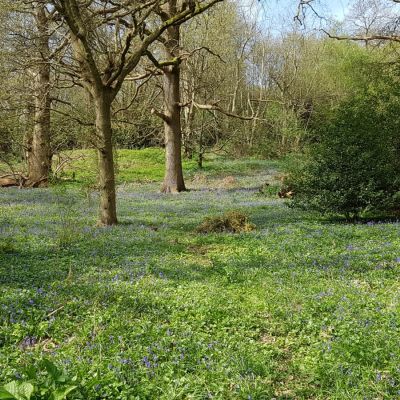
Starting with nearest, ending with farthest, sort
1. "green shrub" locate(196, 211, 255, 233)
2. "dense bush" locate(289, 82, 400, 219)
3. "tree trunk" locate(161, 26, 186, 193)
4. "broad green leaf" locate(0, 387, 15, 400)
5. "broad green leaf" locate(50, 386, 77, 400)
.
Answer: "broad green leaf" locate(0, 387, 15, 400) < "broad green leaf" locate(50, 386, 77, 400) < "green shrub" locate(196, 211, 255, 233) < "dense bush" locate(289, 82, 400, 219) < "tree trunk" locate(161, 26, 186, 193)

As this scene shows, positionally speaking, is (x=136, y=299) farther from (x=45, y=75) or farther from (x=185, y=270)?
(x=45, y=75)

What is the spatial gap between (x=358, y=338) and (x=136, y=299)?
2862 mm

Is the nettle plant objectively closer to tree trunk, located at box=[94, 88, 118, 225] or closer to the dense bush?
tree trunk, located at box=[94, 88, 118, 225]

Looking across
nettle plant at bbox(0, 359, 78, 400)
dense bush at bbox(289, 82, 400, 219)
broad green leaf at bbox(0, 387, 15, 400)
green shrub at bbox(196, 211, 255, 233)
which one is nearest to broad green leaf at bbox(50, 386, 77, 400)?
nettle plant at bbox(0, 359, 78, 400)

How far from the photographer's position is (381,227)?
10.9 m

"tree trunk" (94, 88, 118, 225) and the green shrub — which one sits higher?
"tree trunk" (94, 88, 118, 225)

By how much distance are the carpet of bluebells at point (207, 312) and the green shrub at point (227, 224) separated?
85 cm

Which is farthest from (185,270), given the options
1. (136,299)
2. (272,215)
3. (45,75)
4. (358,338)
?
(45,75)

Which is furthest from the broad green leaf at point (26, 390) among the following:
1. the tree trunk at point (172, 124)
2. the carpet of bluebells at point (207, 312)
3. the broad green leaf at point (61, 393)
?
the tree trunk at point (172, 124)

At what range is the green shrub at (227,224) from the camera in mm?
11359

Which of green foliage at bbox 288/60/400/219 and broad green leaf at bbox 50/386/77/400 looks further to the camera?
green foliage at bbox 288/60/400/219

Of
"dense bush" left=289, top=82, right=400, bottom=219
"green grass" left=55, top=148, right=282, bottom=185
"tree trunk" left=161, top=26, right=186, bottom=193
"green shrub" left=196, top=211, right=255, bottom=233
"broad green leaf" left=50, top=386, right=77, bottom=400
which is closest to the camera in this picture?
"broad green leaf" left=50, top=386, right=77, bottom=400

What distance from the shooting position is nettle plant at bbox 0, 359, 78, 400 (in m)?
3.16

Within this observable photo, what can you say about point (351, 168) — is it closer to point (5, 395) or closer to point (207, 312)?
point (207, 312)
